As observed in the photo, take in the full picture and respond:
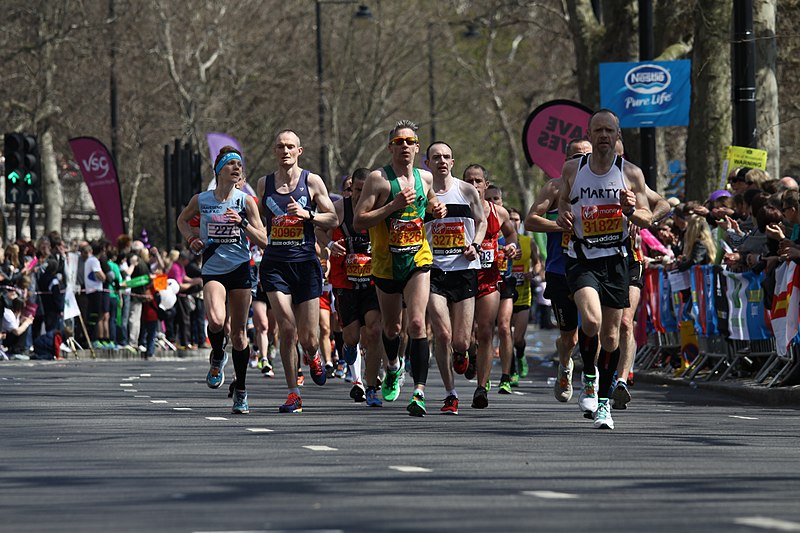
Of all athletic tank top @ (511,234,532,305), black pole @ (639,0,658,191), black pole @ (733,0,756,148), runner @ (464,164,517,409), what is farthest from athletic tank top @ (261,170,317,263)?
black pole @ (639,0,658,191)

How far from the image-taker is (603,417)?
12.7 m

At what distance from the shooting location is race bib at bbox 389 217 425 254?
13.9 m

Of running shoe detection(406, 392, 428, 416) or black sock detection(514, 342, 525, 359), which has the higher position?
black sock detection(514, 342, 525, 359)

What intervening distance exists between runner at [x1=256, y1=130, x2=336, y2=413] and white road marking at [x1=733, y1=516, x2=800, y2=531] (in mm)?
7035

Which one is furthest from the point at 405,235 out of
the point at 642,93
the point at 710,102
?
the point at 710,102

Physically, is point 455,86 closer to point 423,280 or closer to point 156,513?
point 423,280

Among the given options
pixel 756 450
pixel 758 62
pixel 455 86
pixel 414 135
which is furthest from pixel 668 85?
pixel 455 86

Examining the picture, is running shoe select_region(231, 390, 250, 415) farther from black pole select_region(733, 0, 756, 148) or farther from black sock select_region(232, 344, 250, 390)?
black pole select_region(733, 0, 756, 148)

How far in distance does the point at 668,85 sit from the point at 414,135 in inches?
404

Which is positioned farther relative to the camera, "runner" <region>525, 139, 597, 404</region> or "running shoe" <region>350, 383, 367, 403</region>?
"running shoe" <region>350, 383, 367, 403</region>

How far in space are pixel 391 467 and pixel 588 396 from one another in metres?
3.48

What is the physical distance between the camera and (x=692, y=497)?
8.39m

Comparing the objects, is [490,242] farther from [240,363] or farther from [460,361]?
[240,363]

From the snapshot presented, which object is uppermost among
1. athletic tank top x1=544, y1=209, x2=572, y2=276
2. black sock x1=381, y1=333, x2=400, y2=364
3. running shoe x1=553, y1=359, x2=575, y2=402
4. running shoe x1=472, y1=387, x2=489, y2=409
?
athletic tank top x1=544, y1=209, x2=572, y2=276
